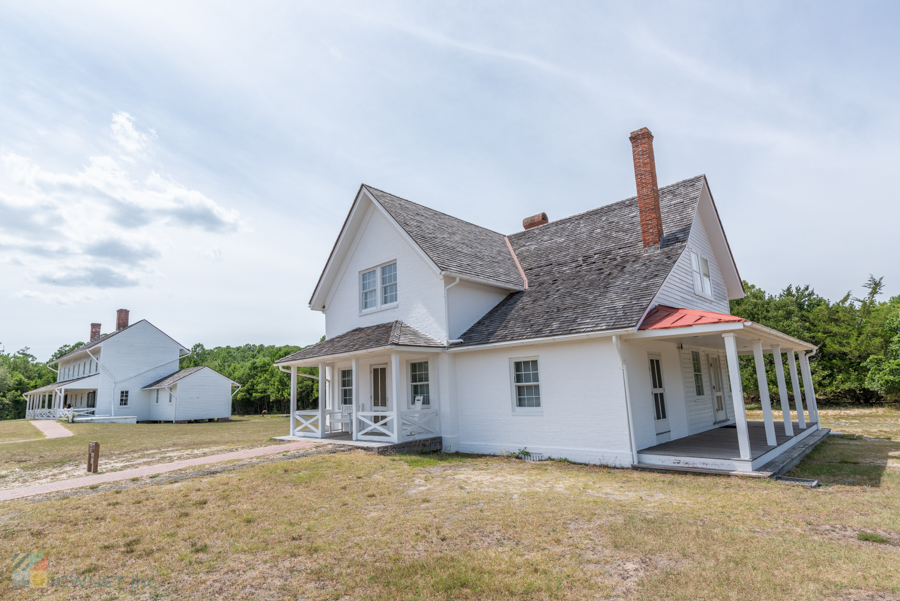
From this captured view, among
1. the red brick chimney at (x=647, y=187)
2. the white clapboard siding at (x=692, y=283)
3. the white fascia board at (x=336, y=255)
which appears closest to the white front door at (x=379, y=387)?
the white fascia board at (x=336, y=255)

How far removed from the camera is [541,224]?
21078mm

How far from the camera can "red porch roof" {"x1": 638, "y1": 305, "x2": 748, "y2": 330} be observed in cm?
982

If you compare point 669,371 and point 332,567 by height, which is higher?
point 669,371

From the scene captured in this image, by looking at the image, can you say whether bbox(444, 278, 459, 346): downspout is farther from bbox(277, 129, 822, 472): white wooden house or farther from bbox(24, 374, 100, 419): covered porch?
bbox(24, 374, 100, 419): covered porch

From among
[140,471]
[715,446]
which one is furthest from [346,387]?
[715,446]

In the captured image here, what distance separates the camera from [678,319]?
1052cm

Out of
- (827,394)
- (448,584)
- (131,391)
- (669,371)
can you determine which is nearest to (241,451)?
(448,584)

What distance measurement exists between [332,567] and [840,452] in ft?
43.1

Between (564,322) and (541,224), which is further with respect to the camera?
(541,224)

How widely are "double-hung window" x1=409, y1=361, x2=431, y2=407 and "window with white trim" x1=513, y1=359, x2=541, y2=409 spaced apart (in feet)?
9.74

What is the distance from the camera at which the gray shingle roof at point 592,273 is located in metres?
11.8

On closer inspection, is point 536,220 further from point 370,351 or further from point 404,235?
point 370,351

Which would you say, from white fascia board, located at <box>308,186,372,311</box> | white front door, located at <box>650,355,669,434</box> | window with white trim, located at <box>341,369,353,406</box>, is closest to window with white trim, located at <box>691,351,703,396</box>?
white front door, located at <box>650,355,669,434</box>

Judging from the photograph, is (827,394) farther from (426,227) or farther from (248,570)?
(248,570)
